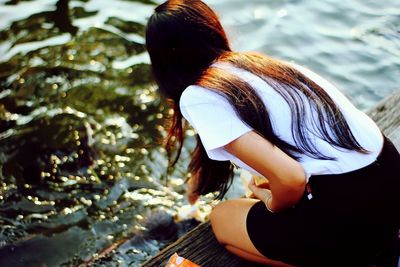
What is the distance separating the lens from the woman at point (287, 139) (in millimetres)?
2327

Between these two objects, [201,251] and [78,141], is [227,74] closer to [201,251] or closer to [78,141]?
[201,251]

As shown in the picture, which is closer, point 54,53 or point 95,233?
point 95,233

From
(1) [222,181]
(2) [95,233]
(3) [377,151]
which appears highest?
(3) [377,151]

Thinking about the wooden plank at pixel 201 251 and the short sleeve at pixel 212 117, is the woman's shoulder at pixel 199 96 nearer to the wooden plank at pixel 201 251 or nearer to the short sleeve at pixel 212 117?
the short sleeve at pixel 212 117

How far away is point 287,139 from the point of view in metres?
2.37

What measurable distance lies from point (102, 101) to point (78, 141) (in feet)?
2.34

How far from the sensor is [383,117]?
3850mm

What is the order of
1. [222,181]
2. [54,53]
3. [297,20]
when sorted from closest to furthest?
[222,181]
[54,53]
[297,20]

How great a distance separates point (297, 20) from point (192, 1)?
4993 mm

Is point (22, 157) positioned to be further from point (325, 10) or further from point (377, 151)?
point (325, 10)

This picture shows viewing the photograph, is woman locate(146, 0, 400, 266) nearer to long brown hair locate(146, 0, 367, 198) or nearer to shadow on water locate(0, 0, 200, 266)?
long brown hair locate(146, 0, 367, 198)

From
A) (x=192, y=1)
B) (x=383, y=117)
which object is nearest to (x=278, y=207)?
(x=192, y=1)

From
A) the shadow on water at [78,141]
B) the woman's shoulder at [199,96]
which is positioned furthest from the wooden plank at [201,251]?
the shadow on water at [78,141]

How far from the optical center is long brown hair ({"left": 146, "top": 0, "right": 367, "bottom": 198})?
2344 millimetres
